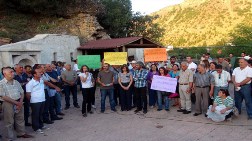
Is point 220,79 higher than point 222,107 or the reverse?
higher

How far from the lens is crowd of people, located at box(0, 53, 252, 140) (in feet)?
23.9

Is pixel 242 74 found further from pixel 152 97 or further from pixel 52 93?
pixel 52 93

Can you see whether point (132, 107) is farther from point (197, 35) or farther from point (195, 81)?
point (197, 35)

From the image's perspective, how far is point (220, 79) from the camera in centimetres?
870

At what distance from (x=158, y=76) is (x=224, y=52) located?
42.2 ft

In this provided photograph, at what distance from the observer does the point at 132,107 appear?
1070cm

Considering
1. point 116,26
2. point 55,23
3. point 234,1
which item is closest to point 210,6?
point 234,1

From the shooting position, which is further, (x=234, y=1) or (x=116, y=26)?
(x=234, y=1)

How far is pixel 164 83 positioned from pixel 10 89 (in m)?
5.18

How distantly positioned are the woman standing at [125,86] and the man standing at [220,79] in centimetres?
295

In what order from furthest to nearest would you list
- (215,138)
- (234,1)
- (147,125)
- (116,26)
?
(234,1)
(116,26)
(147,125)
(215,138)

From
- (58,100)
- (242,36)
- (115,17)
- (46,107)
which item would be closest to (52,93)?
(46,107)

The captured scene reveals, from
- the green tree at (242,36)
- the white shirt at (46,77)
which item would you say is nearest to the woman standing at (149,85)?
the white shirt at (46,77)

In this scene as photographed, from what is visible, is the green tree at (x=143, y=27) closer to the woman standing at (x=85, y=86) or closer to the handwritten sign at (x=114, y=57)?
the handwritten sign at (x=114, y=57)
